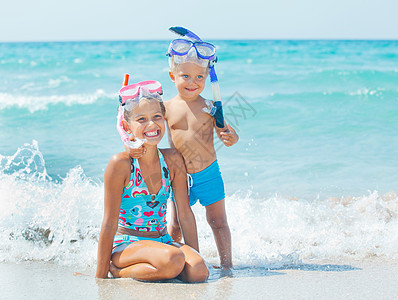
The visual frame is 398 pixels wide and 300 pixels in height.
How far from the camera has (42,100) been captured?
41.6ft

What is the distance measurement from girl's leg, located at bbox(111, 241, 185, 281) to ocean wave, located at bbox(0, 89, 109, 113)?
8.99 meters

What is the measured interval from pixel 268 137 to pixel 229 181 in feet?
7.77

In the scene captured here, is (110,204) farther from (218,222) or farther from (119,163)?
(218,222)

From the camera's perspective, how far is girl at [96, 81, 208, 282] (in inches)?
114

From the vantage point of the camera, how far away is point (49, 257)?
3.64m

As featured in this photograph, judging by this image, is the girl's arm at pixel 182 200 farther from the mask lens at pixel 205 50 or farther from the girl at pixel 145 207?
the mask lens at pixel 205 50

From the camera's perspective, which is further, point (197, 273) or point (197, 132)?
point (197, 132)

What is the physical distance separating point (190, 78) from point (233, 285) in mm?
1388

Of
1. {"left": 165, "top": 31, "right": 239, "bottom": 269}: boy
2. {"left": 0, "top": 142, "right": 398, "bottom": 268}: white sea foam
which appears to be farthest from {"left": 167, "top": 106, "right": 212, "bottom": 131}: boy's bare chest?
{"left": 0, "top": 142, "right": 398, "bottom": 268}: white sea foam

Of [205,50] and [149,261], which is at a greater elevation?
[205,50]

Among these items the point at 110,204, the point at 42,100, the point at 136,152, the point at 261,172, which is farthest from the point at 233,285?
the point at 42,100

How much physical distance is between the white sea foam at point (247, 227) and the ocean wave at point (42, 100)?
289 inches

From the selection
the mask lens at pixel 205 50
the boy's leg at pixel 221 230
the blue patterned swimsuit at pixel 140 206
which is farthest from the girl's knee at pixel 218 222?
the mask lens at pixel 205 50

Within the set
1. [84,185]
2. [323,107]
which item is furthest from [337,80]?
[84,185]
